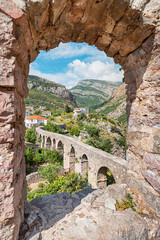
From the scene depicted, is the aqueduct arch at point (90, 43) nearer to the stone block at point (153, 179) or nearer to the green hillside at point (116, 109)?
the stone block at point (153, 179)

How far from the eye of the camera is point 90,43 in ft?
8.82

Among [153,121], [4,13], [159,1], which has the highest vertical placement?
[159,1]

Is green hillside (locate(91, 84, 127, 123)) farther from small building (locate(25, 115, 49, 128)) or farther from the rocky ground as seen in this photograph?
the rocky ground

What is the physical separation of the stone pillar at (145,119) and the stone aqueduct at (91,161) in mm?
4437

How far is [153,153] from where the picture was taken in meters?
2.18

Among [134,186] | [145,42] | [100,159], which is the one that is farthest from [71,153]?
[145,42]

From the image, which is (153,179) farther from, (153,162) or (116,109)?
(116,109)

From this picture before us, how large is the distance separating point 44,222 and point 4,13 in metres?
2.72

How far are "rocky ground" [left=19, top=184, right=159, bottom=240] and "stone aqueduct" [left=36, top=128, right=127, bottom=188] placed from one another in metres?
4.61

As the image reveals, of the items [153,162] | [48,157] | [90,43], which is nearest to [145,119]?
[153,162]

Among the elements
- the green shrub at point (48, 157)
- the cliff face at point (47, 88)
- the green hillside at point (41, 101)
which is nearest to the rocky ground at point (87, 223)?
the green shrub at point (48, 157)

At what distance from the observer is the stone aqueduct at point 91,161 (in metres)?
6.95

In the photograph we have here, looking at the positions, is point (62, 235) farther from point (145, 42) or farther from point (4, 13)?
point (145, 42)

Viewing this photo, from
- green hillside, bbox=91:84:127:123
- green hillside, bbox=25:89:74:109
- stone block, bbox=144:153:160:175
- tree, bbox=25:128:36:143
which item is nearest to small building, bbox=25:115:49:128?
tree, bbox=25:128:36:143
